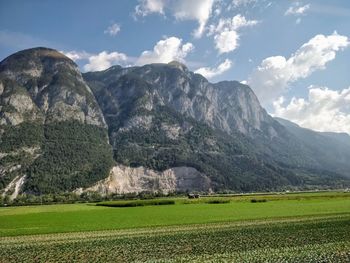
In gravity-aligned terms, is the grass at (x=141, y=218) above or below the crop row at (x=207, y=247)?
above

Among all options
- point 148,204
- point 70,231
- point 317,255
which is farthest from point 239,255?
point 148,204

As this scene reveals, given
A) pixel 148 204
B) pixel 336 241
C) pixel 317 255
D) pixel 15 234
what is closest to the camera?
pixel 317 255

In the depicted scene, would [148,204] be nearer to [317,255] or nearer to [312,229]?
[312,229]

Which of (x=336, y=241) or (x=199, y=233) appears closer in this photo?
(x=336, y=241)

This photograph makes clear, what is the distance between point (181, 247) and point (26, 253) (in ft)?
50.4

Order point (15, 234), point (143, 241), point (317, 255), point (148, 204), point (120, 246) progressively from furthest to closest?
point (148, 204) → point (15, 234) → point (143, 241) → point (120, 246) → point (317, 255)

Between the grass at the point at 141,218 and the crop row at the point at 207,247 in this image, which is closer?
the crop row at the point at 207,247

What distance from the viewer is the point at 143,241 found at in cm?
4912

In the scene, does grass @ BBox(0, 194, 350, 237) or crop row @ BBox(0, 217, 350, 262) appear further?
grass @ BBox(0, 194, 350, 237)

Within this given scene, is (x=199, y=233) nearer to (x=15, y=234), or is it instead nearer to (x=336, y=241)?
(x=336, y=241)

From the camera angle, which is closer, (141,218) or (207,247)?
(207,247)

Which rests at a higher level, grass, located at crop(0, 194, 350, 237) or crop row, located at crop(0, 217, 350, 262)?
grass, located at crop(0, 194, 350, 237)

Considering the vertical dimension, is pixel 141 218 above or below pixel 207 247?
above

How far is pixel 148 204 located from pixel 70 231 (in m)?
85.8
